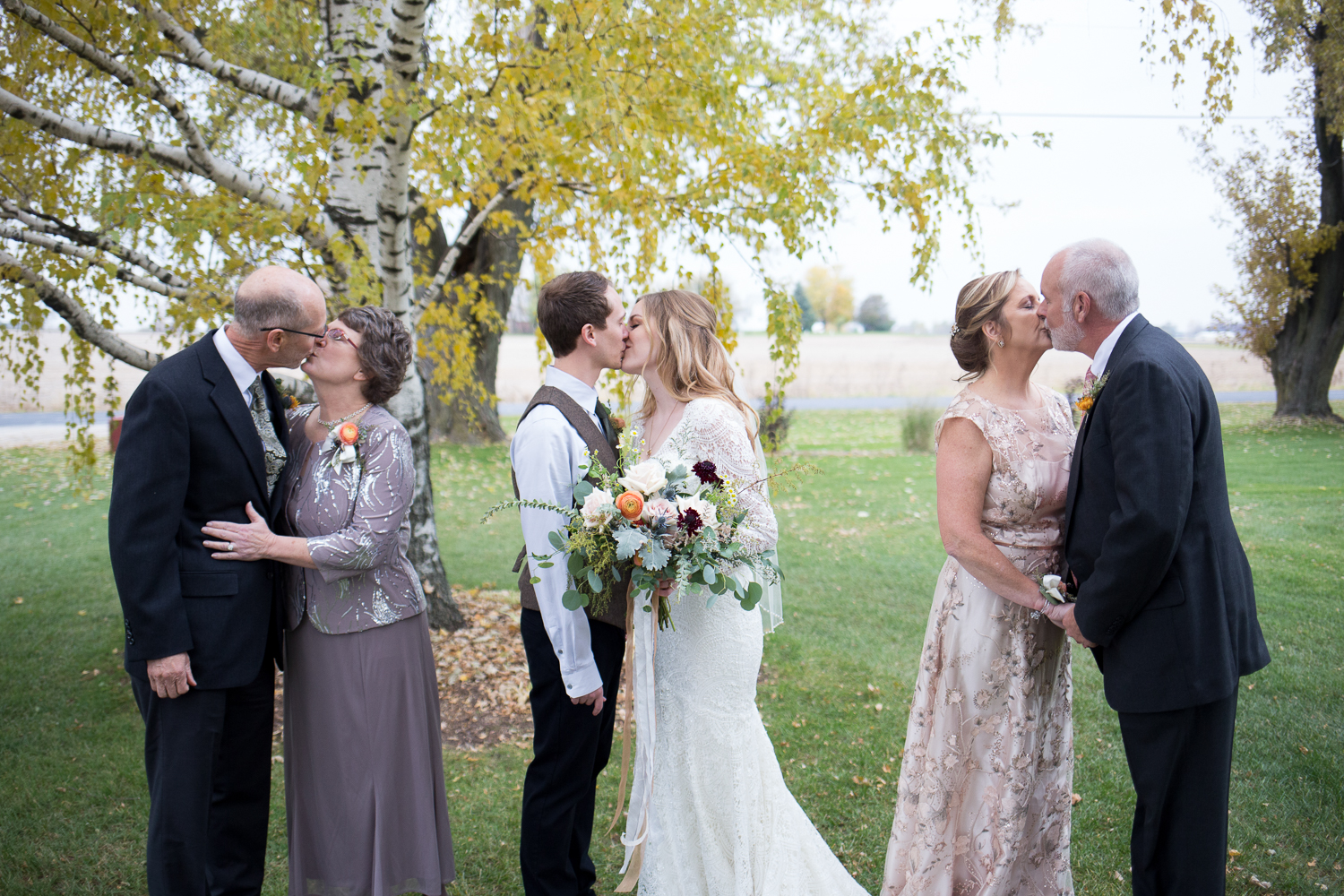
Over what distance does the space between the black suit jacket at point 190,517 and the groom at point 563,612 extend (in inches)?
35.8

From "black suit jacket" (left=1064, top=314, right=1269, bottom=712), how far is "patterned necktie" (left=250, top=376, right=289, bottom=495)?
2.78 m

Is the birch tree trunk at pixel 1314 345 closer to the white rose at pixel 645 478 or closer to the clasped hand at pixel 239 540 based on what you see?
the white rose at pixel 645 478

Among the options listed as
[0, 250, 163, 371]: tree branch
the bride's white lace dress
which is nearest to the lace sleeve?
the bride's white lace dress

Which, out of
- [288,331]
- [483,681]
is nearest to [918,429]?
[483,681]

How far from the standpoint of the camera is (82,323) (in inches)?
215

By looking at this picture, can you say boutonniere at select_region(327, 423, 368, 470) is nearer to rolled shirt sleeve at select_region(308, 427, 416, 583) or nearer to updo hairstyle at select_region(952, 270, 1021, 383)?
rolled shirt sleeve at select_region(308, 427, 416, 583)

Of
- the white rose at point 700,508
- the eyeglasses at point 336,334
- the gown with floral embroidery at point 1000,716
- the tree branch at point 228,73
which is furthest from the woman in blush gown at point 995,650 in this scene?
the tree branch at point 228,73

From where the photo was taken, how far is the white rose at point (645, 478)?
8.92ft

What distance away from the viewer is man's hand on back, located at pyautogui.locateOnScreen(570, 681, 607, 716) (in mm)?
2977

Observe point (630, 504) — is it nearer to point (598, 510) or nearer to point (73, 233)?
point (598, 510)

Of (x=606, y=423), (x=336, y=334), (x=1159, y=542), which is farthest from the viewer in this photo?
(x=606, y=423)

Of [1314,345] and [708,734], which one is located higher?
[1314,345]

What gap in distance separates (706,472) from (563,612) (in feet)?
2.22

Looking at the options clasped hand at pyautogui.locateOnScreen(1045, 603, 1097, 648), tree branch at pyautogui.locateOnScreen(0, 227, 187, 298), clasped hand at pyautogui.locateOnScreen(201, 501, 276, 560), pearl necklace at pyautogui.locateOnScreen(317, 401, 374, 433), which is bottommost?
clasped hand at pyautogui.locateOnScreen(1045, 603, 1097, 648)
